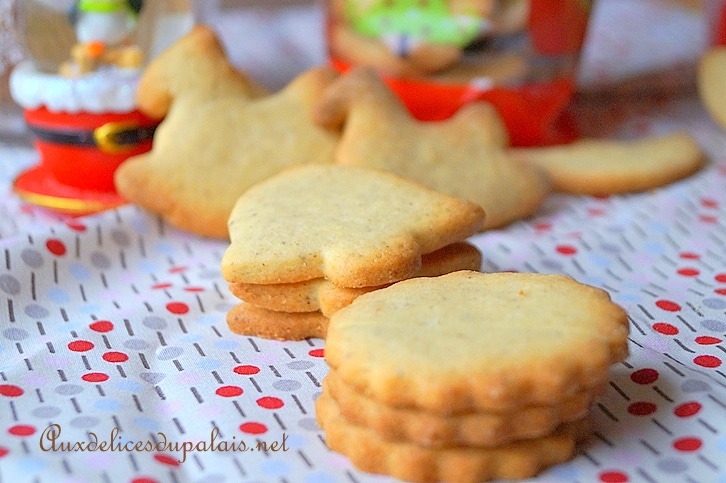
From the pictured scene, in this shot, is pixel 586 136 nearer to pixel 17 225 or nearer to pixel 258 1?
pixel 17 225

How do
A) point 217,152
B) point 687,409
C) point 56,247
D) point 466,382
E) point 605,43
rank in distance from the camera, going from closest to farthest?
point 466,382, point 687,409, point 56,247, point 217,152, point 605,43

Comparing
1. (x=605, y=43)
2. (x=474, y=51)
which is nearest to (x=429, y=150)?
(x=474, y=51)

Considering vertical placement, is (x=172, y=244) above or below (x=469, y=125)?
below

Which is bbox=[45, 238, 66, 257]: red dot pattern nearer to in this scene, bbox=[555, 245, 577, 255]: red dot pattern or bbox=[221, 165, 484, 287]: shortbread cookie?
bbox=[221, 165, 484, 287]: shortbread cookie

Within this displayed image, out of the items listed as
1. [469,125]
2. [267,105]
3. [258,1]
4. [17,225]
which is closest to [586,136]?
[469,125]

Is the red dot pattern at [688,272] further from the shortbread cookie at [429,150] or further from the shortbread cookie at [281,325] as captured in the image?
the shortbread cookie at [281,325]

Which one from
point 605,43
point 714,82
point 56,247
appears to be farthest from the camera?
point 605,43

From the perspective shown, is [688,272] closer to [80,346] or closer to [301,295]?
[301,295]

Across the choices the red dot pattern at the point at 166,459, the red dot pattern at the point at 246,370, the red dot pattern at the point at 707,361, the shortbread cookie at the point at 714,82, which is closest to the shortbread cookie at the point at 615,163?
the shortbread cookie at the point at 714,82
